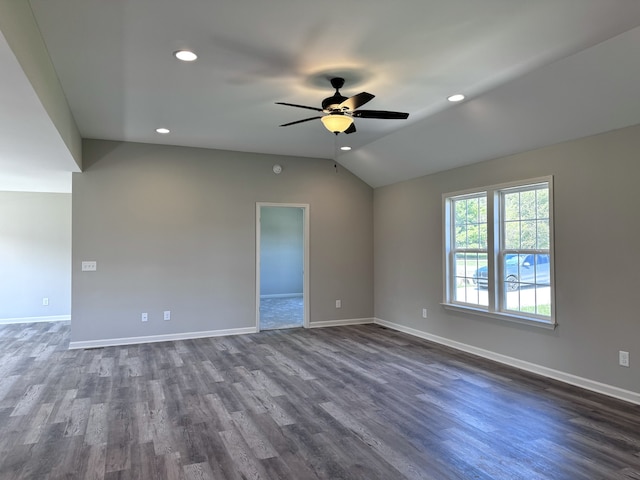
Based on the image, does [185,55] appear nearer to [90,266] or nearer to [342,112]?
[342,112]

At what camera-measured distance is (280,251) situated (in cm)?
1085

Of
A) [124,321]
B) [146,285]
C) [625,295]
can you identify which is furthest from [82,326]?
[625,295]

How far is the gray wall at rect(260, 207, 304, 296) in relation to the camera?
1068 centimetres

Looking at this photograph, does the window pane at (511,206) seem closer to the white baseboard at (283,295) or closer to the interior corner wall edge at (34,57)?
the interior corner wall edge at (34,57)

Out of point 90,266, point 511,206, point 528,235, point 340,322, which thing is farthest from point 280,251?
point 528,235

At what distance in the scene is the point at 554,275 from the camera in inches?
165

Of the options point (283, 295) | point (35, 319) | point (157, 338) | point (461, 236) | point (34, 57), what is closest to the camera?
point (34, 57)

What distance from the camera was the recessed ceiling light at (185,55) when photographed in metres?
3.05

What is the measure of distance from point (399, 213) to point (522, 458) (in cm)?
438

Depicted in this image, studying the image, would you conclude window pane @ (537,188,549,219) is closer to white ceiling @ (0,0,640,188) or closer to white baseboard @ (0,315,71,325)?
white ceiling @ (0,0,640,188)

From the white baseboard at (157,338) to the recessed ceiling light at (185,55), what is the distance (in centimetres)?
402

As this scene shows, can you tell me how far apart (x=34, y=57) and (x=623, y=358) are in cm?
502

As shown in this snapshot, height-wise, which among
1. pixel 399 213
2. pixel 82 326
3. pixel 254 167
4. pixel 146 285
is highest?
pixel 254 167

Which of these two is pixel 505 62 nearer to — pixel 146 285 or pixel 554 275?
pixel 554 275
